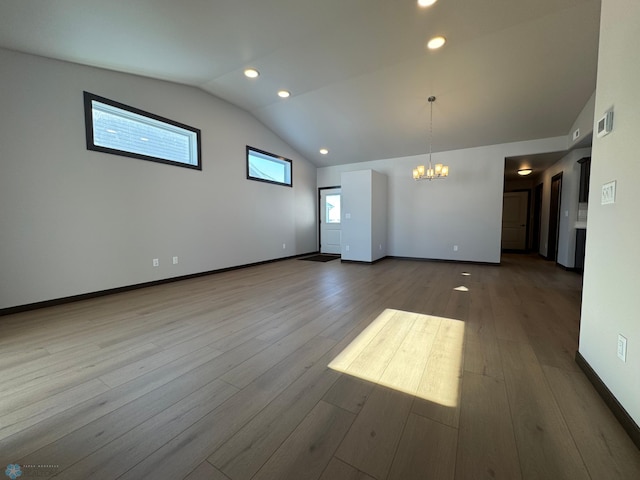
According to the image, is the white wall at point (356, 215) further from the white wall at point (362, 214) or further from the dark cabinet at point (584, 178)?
the dark cabinet at point (584, 178)

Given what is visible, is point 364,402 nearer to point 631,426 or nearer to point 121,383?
point 631,426

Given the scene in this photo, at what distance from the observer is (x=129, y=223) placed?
141 inches

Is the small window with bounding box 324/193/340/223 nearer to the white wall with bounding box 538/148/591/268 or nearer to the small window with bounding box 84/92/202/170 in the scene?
the small window with bounding box 84/92/202/170

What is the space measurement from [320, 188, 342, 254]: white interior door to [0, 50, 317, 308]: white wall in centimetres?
286

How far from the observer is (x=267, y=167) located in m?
6.09

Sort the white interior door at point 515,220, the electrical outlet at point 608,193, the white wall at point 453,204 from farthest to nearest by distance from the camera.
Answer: the white interior door at point 515,220 < the white wall at point 453,204 < the electrical outlet at point 608,193

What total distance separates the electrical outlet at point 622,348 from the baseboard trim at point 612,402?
0.22 m

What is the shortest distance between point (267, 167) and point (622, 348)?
606 centimetres

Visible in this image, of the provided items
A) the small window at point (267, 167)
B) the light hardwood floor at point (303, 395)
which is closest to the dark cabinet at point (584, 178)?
the light hardwood floor at point (303, 395)

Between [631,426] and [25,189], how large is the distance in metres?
5.14

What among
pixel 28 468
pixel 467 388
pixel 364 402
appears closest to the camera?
pixel 28 468

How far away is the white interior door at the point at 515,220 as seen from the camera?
8.31 m

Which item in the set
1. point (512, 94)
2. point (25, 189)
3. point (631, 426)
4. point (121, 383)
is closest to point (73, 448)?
point (121, 383)

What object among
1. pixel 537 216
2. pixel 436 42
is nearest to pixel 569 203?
pixel 537 216
